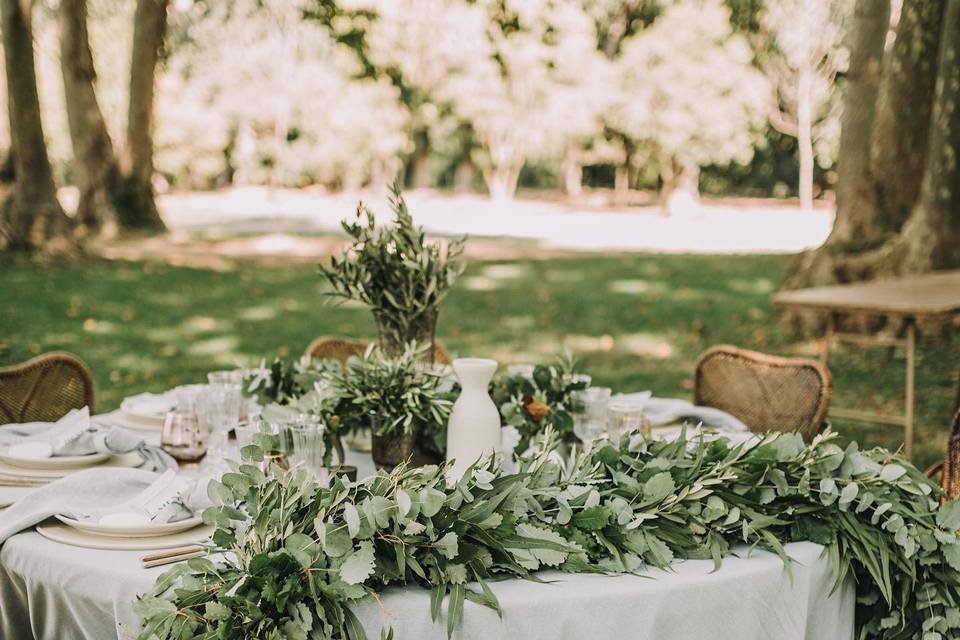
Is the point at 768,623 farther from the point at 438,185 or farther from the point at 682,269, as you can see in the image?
the point at 438,185

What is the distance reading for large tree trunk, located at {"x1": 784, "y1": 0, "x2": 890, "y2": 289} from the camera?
8086 millimetres

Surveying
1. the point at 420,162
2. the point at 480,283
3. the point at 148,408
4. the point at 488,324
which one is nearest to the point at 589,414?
the point at 148,408

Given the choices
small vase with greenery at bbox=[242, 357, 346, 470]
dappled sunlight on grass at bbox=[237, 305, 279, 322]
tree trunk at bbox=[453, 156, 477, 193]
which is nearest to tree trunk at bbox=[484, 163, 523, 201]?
tree trunk at bbox=[453, 156, 477, 193]

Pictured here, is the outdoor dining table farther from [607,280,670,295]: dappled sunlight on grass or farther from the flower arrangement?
[607,280,670,295]: dappled sunlight on grass

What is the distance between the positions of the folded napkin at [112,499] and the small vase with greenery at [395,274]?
25.1 inches

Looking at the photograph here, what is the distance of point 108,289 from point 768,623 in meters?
9.55

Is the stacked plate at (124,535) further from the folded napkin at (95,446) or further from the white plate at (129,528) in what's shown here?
the folded napkin at (95,446)

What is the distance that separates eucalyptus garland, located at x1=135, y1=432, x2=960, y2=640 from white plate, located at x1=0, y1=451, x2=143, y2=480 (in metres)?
0.60

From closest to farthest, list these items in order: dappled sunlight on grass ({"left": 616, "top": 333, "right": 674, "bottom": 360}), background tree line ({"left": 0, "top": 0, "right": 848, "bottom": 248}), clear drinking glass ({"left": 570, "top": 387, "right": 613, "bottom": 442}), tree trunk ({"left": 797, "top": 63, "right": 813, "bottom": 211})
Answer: clear drinking glass ({"left": 570, "top": 387, "right": 613, "bottom": 442}) < dappled sunlight on grass ({"left": 616, "top": 333, "right": 674, "bottom": 360}) < background tree line ({"left": 0, "top": 0, "right": 848, "bottom": 248}) < tree trunk ({"left": 797, "top": 63, "right": 813, "bottom": 211})

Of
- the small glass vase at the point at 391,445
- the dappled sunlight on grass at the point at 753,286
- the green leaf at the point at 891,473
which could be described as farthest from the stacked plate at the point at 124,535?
the dappled sunlight on grass at the point at 753,286

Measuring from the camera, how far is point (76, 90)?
13.3 m

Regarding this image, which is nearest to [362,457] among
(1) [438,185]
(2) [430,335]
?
(2) [430,335]

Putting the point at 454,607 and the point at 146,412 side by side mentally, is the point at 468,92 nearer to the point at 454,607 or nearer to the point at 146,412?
the point at 146,412

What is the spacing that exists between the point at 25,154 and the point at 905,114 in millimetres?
9499
